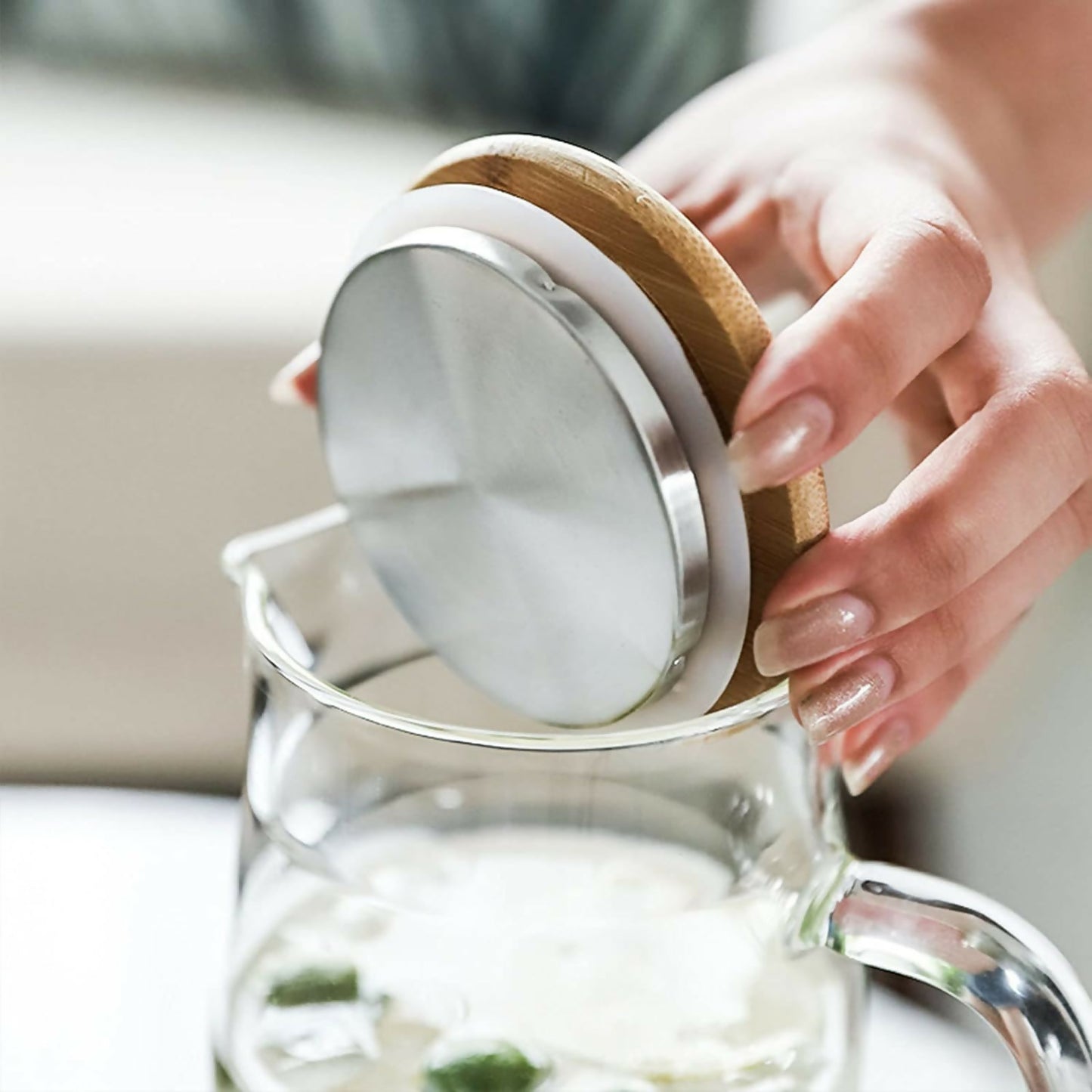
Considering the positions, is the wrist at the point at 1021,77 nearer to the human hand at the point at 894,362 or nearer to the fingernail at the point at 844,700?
the human hand at the point at 894,362

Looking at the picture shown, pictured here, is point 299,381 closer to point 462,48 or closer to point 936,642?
point 936,642

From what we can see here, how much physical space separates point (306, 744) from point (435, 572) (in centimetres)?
8

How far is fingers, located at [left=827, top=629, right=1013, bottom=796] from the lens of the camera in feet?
1.44

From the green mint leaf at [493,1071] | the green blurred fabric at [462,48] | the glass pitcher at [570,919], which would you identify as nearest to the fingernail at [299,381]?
the glass pitcher at [570,919]

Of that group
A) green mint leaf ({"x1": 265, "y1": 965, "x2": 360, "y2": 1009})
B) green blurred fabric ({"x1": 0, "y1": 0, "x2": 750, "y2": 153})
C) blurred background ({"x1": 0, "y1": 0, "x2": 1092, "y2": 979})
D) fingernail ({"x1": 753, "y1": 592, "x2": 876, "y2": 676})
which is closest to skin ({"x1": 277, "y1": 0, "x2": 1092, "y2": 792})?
fingernail ({"x1": 753, "y1": 592, "x2": 876, "y2": 676})

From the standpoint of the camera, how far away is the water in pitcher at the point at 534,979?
333 mm

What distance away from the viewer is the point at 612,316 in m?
0.34

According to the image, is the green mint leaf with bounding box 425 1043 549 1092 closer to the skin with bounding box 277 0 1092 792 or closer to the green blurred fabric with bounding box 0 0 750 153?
the skin with bounding box 277 0 1092 792

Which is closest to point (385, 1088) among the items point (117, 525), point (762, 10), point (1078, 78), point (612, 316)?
point (612, 316)

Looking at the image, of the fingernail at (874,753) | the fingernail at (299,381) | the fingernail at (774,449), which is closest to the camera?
the fingernail at (774,449)

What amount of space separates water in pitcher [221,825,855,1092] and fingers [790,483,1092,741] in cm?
5

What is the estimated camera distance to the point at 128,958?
520 mm

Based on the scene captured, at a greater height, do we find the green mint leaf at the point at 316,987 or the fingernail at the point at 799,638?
the fingernail at the point at 799,638

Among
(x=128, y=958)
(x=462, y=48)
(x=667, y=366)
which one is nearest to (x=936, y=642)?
(x=667, y=366)
